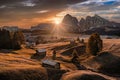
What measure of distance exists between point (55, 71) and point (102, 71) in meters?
26.7

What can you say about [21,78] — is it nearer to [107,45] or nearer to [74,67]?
[74,67]

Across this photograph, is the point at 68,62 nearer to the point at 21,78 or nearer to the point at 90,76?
the point at 90,76

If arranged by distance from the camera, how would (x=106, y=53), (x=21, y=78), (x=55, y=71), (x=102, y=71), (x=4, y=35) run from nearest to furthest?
(x=21, y=78), (x=55, y=71), (x=102, y=71), (x=106, y=53), (x=4, y=35)

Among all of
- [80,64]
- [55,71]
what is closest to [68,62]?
[80,64]

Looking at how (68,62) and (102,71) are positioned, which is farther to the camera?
(68,62)

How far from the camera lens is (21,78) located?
76750mm

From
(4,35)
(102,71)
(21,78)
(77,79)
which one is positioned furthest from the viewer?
(4,35)

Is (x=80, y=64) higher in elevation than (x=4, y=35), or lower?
lower

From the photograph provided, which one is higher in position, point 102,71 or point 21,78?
point 21,78

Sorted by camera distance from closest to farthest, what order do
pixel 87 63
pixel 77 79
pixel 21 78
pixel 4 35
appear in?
1. pixel 21 78
2. pixel 77 79
3. pixel 87 63
4. pixel 4 35

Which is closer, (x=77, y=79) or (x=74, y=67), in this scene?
(x=77, y=79)

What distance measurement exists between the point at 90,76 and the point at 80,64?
30156 millimetres

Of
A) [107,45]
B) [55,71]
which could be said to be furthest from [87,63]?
→ [107,45]

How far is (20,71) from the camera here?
79.9 metres
